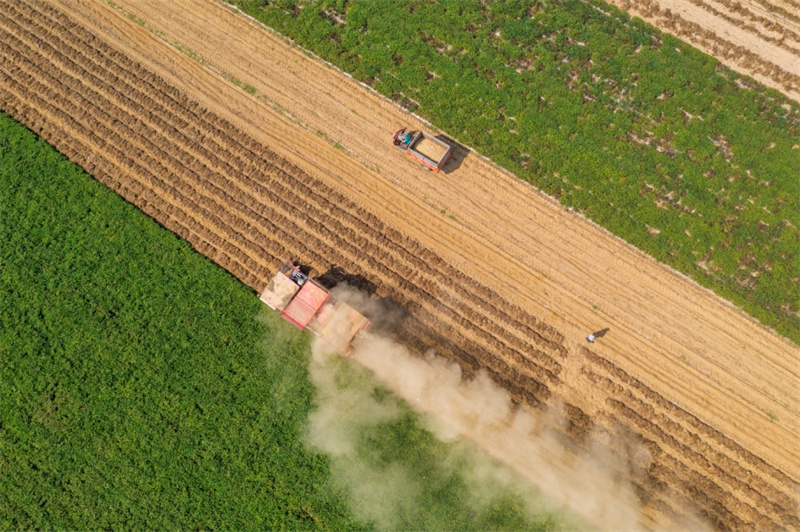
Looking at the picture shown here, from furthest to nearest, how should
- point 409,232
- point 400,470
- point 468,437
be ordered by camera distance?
point 409,232, point 468,437, point 400,470

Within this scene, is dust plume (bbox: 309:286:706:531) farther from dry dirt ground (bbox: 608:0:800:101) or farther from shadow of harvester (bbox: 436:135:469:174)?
dry dirt ground (bbox: 608:0:800:101)

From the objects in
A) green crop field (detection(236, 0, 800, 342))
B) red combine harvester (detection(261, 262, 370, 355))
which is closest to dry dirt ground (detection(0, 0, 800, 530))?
green crop field (detection(236, 0, 800, 342))

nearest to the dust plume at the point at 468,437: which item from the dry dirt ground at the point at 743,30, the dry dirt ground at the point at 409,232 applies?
the dry dirt ground at the point at 409,232

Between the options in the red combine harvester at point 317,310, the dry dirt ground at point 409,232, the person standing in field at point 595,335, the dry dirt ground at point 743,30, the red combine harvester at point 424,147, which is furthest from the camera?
the dry dirt ground at point 743,30

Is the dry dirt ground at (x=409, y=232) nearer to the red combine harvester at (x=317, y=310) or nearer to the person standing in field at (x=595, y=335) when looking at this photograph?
the person standing in field at (x=595, y=335)

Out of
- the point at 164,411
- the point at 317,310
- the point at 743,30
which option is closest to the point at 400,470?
the point at 317,310

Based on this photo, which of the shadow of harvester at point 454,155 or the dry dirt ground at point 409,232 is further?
the shadow of harvester at point 454,155

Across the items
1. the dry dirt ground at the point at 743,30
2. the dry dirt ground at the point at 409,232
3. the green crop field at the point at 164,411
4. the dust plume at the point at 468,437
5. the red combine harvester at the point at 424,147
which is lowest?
the green crop field at the point at 164,411

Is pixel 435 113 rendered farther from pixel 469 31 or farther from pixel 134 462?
pixel 134 462

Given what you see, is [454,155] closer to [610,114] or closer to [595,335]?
[610,114]
